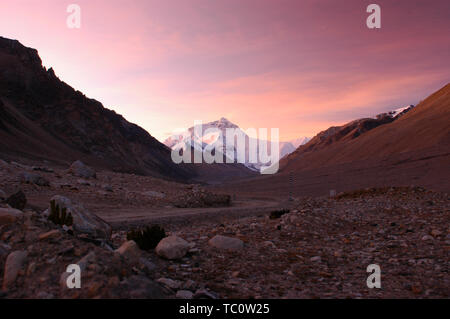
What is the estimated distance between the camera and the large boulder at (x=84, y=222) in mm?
6871

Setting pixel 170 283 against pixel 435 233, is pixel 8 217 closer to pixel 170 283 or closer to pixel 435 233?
pixel 170 283

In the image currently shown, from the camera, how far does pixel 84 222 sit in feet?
23.0

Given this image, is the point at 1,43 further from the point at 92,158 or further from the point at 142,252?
the point at 142,252

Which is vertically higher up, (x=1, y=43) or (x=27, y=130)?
(x=1, y=43)

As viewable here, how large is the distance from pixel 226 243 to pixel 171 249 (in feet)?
4.82

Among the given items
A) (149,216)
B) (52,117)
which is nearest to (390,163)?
(149,216)

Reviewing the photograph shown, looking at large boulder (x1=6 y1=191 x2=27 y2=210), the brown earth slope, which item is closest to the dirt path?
large boulder (x1=6 y1=191 x2=27 y2=210)

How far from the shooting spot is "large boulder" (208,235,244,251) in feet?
23.2

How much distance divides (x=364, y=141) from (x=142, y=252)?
70874 mm

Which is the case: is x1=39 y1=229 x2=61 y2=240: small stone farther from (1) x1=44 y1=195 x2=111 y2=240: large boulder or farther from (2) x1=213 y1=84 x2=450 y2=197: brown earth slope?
(2) x1=213 y1=84 x2=450 y2=197: brown earth slope

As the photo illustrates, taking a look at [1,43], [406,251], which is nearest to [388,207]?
[406,251]

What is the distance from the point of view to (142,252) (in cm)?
608

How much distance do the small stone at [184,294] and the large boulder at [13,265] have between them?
6.78 ft
